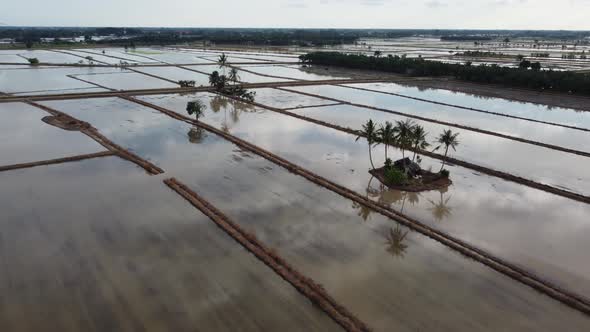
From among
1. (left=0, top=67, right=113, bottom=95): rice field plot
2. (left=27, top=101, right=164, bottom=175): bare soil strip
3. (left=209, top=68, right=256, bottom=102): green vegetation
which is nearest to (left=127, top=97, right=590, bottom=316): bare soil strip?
(left=27, top=101, right=164, bottom=175): bare soil strip

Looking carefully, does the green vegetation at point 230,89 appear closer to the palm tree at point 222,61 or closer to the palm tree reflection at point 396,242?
the palm tree at point 222,61

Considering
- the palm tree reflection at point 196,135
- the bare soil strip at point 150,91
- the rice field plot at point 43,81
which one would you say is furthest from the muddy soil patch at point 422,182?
the rice field plot at point 43,81

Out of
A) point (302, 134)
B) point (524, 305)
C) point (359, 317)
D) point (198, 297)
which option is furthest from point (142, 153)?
point (524, 305)

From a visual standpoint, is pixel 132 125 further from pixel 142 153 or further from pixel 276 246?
pixel 276 246

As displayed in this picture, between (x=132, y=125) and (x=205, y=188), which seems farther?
(x=132, y=125)

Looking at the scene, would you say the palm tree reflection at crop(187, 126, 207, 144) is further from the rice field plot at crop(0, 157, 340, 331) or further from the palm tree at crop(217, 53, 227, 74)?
the palm tree at crop(217, 53, 227, 74)

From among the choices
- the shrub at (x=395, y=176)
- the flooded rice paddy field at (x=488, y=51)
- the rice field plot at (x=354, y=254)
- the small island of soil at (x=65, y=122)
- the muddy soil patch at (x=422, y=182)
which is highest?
the flooded rice paddy field at (x=488, y=51)
